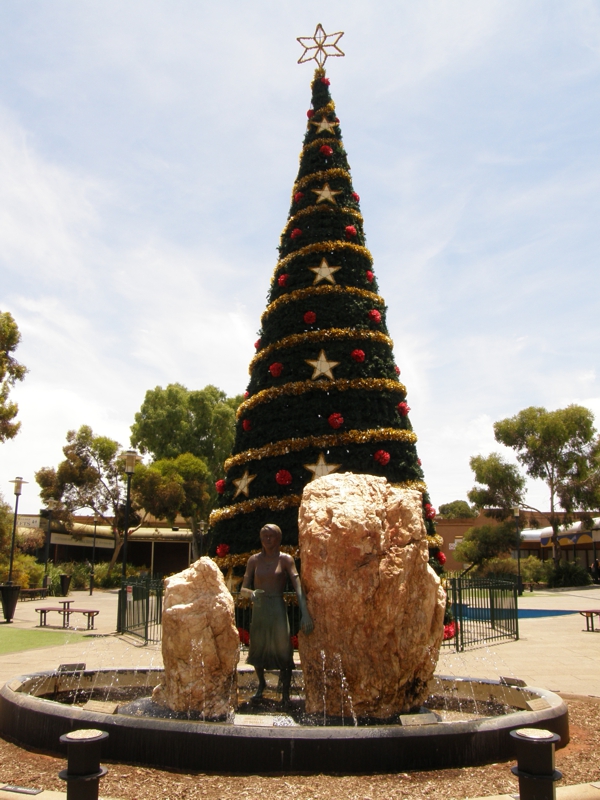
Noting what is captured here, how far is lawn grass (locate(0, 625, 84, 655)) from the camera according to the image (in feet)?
38.7

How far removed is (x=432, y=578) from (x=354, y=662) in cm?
100

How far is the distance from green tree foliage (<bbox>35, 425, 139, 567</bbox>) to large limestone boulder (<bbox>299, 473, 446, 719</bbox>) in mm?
29919

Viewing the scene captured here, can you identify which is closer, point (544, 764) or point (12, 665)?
point (544, 764)

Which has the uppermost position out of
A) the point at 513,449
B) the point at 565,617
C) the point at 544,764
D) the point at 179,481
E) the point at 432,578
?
the point at 513,449

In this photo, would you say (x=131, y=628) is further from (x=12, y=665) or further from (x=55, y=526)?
(x=55, y=526)

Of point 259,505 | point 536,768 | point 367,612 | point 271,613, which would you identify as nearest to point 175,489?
point 259,505

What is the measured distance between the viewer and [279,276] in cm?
1277

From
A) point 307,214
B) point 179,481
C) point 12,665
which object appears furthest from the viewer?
point 179,481

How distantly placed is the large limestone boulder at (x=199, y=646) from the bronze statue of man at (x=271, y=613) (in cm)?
40

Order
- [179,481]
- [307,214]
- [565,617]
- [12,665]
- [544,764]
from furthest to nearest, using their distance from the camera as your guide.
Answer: [179,481] → [565,617] → [307,214] → [12,665] → [544,764]

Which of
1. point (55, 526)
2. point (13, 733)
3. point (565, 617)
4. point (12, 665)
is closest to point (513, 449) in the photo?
point (565, 617)

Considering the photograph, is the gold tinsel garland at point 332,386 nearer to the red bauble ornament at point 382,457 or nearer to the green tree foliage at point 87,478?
the red bauble ornament at point 382,457

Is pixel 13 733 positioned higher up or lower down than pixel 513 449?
lower down

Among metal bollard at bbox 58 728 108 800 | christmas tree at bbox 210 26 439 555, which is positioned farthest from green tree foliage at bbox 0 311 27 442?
metal bollard at bbox 58 728 108 800
